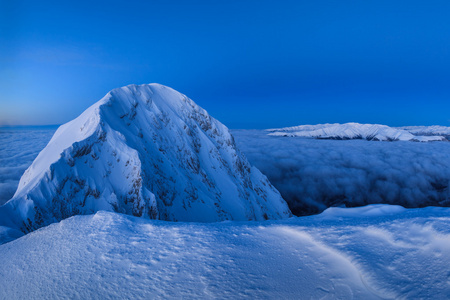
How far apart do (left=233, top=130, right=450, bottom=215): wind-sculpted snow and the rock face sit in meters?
64.0

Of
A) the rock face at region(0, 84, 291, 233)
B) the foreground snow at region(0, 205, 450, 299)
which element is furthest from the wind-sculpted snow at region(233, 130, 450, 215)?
the foreground snow at region(0, 205, 450, 299)

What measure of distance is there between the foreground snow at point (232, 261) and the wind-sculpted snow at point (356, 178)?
8542 centimetres

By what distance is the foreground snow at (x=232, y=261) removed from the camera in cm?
316

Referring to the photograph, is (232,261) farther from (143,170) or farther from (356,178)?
(356,178)

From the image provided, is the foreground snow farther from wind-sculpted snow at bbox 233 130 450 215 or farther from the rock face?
wind-sculpted snow at bbox 233 130 450 215

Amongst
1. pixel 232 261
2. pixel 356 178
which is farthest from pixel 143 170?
pixel 356 178

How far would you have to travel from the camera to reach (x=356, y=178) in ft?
340

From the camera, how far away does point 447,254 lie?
3.54 m

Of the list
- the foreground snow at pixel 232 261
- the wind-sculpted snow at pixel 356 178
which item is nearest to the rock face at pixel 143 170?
the foreground snow at pixel 232 261

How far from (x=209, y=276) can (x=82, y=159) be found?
12.8 meters

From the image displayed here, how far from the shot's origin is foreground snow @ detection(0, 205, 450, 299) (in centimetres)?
316

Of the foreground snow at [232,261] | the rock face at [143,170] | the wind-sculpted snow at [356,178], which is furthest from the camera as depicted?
the wind-sculpted snow at [356,178]

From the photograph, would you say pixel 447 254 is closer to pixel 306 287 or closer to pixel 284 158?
pixel 306 287

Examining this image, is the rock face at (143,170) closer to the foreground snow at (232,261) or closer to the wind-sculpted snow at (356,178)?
the foreground snow at (232,261)
